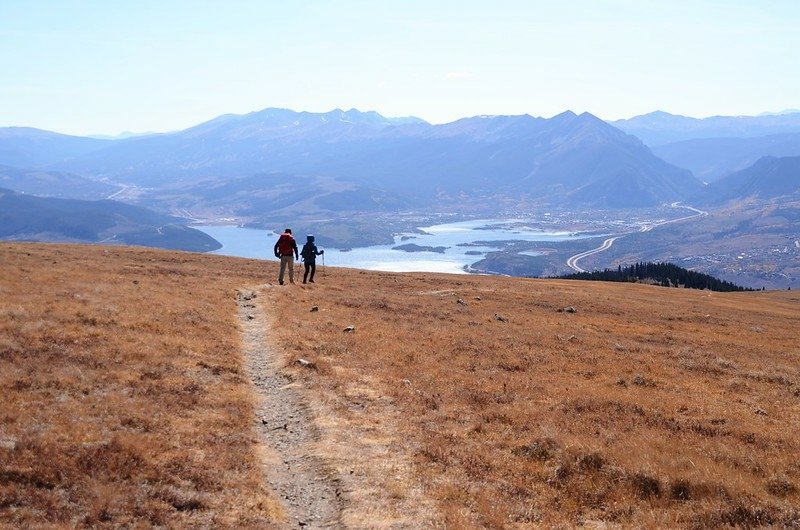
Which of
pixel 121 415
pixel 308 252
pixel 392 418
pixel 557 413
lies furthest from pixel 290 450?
pixel 308 252

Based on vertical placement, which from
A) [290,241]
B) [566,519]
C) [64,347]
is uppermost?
[290,241]

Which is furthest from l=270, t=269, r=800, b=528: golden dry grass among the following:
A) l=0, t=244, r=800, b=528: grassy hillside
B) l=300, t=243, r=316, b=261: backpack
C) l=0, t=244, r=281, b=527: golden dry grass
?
l=300, t=243, r=316, b=261: backpack

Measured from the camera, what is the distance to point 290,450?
16.8 m

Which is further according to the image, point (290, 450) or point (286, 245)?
point (286, 245)

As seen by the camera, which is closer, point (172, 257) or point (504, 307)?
point (504, 307)

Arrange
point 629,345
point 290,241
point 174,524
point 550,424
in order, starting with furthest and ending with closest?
point 290,241 → point 629,345 → point 550,424 → point 174,524

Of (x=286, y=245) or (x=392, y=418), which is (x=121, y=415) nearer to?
(x=392, y=418)

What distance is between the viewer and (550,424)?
1869 cm

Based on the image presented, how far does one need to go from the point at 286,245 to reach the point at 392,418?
28.2 m

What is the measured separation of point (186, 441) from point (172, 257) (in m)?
56.9

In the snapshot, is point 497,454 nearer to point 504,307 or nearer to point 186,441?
point 186,441

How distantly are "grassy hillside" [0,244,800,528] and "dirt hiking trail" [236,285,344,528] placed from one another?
44 centimetres

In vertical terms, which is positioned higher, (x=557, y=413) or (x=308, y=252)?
(x=308, y=252)

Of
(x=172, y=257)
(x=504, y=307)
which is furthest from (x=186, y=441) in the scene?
(x=172, y=257)
